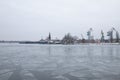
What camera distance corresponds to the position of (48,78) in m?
7.16

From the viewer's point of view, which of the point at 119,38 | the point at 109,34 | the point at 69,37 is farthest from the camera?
the point at 69,37

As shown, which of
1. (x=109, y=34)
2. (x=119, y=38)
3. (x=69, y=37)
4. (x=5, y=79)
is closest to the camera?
(x=5, y=79)

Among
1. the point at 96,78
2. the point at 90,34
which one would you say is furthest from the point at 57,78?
the point at 90,34

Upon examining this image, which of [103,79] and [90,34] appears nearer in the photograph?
[103,79]

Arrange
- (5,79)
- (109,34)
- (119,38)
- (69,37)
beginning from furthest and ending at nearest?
(69,37), (119,38), (109,34), (5,79)

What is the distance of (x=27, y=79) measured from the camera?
269 inches

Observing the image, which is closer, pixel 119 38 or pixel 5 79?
pixel 5 79

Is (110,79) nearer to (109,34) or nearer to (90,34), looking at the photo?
(109,34)

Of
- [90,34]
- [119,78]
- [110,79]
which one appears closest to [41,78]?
[110,79]

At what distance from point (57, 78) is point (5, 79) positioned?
2.28 meters

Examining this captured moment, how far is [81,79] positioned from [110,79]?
1.28 meters

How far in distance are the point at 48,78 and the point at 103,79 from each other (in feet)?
8.13

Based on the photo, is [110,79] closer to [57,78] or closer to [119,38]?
[57,78]

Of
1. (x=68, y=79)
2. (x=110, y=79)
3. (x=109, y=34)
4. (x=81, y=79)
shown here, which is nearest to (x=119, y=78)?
(x=110, y=79)
